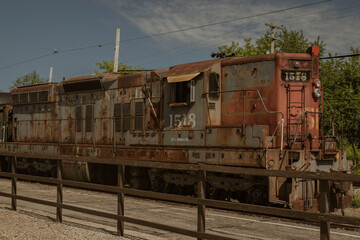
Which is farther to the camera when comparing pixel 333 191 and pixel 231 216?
pixel 333 191

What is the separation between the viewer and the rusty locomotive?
9.59m

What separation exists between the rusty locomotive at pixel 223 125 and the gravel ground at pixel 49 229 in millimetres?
2449

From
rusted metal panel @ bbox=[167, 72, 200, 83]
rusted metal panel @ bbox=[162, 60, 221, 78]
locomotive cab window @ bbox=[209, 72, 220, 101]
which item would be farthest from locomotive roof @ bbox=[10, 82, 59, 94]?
locomotive cab window @ bbox=[209, 72, 220, 101]

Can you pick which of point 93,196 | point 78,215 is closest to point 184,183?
point 93,196

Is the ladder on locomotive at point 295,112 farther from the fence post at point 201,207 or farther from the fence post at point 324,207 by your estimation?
the fence post at point 324,207

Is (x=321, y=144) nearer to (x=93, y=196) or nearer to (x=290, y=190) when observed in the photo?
(x=290, y=190)

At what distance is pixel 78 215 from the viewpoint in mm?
8430

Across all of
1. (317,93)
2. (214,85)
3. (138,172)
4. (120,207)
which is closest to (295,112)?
(317,93)

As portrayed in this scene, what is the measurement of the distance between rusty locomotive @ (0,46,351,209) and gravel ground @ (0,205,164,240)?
245 cm

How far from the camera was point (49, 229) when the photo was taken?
22.3ft

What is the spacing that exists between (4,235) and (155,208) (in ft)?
12.4

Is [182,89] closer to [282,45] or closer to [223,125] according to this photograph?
[223,125]

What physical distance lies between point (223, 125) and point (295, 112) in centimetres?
181

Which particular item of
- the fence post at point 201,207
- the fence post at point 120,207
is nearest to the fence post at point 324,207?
the fence post at point 201,207
